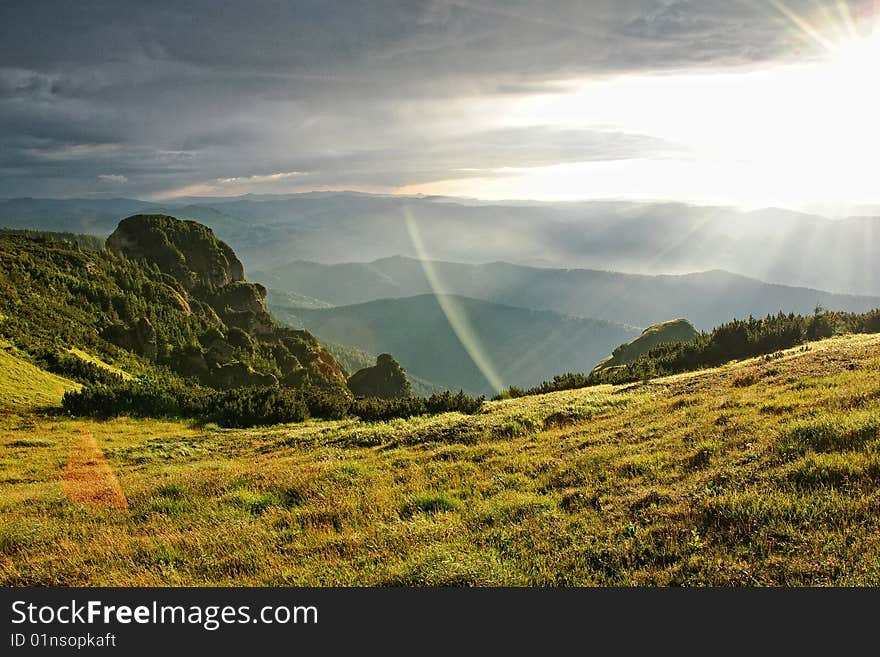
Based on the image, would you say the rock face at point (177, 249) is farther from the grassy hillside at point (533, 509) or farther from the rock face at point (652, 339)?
the grassy hillside at point (533, 509)

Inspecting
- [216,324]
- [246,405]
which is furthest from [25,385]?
[216,324]

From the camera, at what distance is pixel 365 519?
10281 mm

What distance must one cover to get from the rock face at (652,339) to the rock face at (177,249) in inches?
5182

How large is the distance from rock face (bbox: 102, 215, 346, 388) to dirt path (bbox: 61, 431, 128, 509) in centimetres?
6725

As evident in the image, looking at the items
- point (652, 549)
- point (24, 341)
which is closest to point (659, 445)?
point (652, 549)

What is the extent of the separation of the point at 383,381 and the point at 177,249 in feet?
325

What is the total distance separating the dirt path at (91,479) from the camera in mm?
14037

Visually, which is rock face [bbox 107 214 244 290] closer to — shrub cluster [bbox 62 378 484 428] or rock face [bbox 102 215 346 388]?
rock face [bbox 102 215 346 388]

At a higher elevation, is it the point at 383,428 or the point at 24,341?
the point at 24,341

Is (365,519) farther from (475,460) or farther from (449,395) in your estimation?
(449,395)

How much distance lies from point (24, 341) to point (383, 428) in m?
44.0

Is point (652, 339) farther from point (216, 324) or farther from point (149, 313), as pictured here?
point (216, 324)

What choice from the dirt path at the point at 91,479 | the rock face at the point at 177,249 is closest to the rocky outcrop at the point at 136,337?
the dirt path at the point at 91,479

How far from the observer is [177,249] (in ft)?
536
